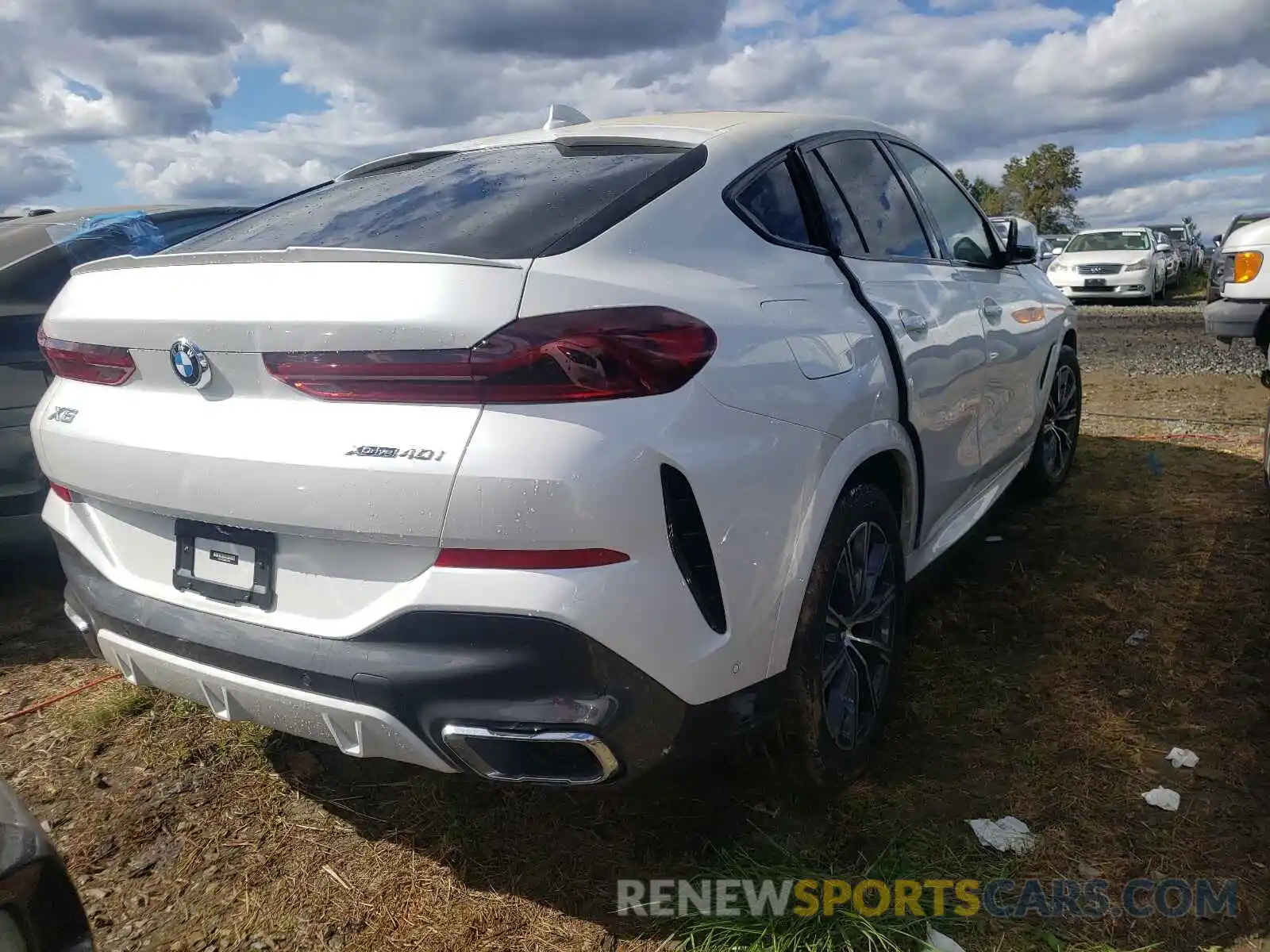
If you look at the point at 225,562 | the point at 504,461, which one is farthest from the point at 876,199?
the point at 225,562

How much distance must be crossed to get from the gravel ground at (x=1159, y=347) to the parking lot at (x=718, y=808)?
20.4ft

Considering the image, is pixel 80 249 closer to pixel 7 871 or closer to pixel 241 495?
pixel 241 495

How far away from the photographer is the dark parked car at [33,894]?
1.48 metres

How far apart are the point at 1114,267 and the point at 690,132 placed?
18.8m

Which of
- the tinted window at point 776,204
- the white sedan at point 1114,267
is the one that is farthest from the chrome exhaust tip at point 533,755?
the white sedan at point 1114,267

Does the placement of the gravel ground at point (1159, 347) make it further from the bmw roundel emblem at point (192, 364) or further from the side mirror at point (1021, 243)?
the bmw roundel emblem at point (192, 364)

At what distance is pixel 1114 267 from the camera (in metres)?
18.8

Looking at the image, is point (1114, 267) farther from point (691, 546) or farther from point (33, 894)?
point (33, 894)

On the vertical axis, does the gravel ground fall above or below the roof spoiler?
below

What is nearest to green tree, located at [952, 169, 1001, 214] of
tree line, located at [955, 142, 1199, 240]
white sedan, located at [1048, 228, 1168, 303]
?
tree line, located at [955, 142, 1199, 240]

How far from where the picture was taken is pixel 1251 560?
4.10 meters

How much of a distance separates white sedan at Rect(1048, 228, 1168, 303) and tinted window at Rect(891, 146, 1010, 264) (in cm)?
1591

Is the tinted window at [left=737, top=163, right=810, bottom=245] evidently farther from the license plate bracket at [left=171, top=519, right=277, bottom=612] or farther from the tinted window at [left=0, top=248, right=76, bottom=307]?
the tinted window at [left=0, top=248, right=76, bottom=307]

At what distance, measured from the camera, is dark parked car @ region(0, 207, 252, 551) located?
366 centimetres
